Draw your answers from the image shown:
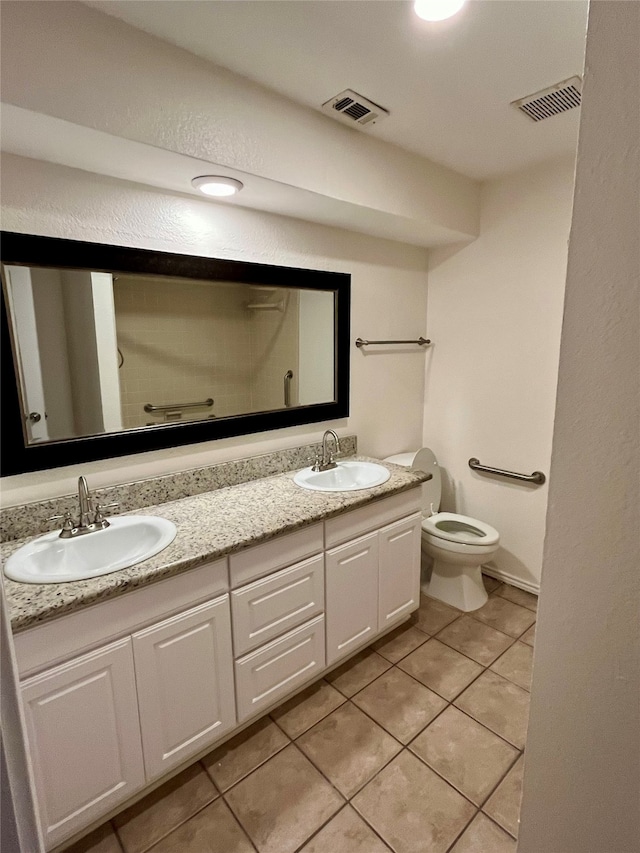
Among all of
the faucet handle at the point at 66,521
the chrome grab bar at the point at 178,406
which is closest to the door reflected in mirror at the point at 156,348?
the chrome grab bar at the point at 178,406

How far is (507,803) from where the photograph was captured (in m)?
1.42

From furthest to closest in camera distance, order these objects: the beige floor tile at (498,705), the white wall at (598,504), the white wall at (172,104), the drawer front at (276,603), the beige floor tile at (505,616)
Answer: the beige floor tile at (505,616) → the beige floor tile at (498,705) → the drawer front at (276,603) → the white wall at (172,104) → the white wall at (598,504)

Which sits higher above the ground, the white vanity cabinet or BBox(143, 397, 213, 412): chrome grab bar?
BBox(143, 397, 213, 412): chrome grab bar

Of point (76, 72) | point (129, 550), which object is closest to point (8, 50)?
point (76, 72)

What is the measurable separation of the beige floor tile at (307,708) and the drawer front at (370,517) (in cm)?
66

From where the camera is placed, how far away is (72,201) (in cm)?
A: 150

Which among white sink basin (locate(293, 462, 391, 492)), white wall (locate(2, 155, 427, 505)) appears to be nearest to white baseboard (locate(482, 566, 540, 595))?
white wall (locate(2, 155, 427, 505))

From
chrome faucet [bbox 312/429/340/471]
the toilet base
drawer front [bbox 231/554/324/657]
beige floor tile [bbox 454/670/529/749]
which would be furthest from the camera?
the toilet base

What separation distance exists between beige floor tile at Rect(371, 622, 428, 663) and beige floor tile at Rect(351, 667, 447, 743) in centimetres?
12

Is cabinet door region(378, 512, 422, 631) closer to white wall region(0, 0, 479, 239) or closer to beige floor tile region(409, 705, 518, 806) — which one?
beige floor tile region(409, 705, 518, 806)

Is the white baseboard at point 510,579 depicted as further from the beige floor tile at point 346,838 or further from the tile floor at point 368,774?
the beige floor tile at point 346,838

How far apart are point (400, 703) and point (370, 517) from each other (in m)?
0.77

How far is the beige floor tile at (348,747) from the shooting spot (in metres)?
1.52

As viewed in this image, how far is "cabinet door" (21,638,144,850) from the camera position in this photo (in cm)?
115
